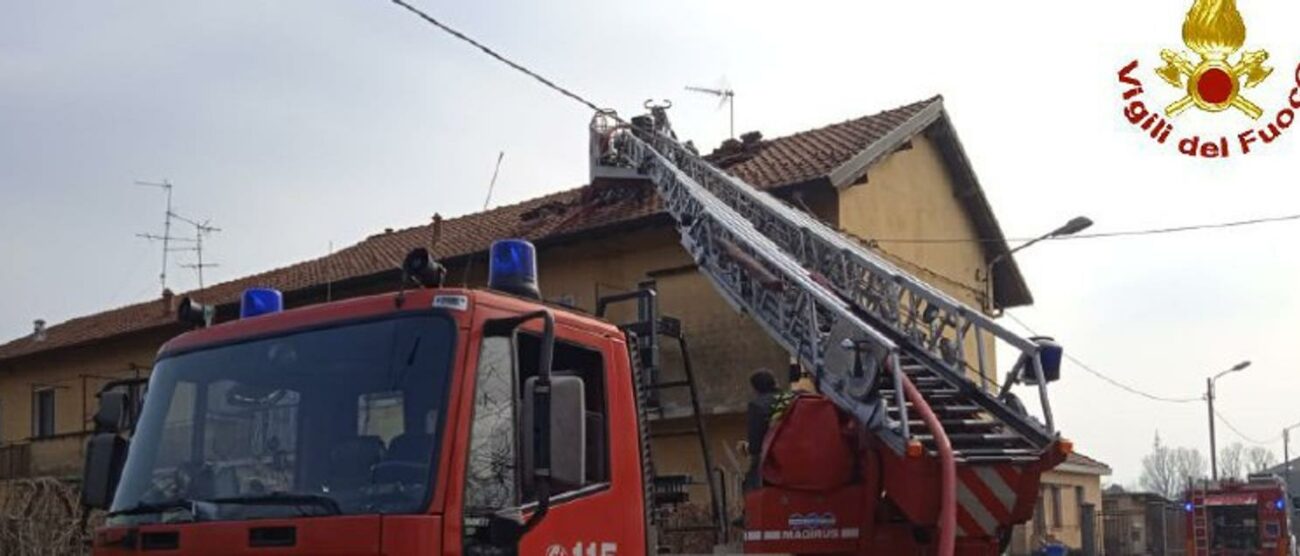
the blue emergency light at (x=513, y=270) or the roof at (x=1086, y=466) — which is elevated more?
the blue emergency light at (x=513, y=270)

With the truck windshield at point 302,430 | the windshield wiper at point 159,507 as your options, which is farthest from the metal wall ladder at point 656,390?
the windshield wiper at point 159,507

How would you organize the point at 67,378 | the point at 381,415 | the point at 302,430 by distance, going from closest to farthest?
the point at 381,415 < the point at 302,430 < the point at 67,378

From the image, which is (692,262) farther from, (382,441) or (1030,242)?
(382,441)

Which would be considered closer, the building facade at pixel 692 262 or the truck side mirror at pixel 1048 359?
the truck side mirror at pixel 1048 359

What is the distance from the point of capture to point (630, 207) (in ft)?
63.1

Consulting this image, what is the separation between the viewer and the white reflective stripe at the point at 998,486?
23.3 feet

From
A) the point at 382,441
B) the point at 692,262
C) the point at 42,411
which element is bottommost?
the point at 382,441

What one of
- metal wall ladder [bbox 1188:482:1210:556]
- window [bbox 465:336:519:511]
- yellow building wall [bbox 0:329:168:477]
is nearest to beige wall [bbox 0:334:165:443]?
yellow building wall [bbox 0:329:168:477]

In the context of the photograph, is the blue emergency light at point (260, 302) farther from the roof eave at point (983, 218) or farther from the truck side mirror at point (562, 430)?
the roof eave at point (983, 218)

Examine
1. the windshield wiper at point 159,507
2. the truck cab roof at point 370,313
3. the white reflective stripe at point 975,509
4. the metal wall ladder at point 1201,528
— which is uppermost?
the truck cab roof at point 370,313

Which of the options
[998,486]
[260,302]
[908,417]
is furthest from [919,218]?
[260,302]

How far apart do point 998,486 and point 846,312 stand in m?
2.27

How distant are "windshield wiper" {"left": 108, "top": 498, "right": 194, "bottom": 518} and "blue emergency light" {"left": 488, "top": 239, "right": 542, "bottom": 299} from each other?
1.45 metres

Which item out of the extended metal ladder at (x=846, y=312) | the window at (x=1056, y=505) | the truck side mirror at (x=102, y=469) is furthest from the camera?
the window at (x=1056, y=505)
